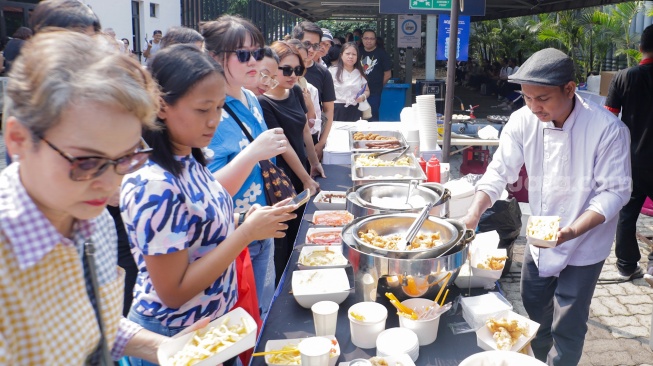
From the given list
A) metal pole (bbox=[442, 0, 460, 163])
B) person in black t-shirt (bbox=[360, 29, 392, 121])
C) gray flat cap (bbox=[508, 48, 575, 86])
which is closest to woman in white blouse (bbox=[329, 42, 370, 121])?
person in black t-shirt (bbox=[360, 29, 392, 121])

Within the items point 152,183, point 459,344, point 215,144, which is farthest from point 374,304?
point 215,144

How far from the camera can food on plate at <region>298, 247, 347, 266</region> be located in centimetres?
199

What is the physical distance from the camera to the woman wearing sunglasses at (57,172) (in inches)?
31.3

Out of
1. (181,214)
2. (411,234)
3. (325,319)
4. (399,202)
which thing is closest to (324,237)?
(399,202)

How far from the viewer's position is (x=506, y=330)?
149cm

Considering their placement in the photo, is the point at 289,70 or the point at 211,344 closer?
the point at 211,344

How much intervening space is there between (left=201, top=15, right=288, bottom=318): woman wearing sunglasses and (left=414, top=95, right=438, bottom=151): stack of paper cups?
5.68 ft

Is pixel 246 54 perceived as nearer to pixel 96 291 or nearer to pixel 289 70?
pixel 289 70

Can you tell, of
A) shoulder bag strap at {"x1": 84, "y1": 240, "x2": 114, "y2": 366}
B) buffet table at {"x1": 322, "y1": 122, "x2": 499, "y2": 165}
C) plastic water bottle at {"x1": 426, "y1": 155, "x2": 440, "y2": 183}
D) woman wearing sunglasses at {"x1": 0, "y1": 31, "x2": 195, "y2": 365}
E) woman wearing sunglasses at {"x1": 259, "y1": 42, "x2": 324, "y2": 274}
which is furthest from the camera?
buffet table at {"x1": 322, "y1": 122, "x2": 499, "y2": 165}

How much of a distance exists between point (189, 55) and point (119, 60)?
534mm

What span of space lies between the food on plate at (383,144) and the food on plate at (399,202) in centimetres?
129

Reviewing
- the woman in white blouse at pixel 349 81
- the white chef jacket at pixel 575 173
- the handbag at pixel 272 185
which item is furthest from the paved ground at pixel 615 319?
the woman in white blouse at pixel 349 81

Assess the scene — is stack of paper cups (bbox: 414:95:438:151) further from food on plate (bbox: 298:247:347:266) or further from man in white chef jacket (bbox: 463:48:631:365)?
food on plate (bbox: 298:247:347:266)

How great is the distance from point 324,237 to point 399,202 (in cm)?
39
